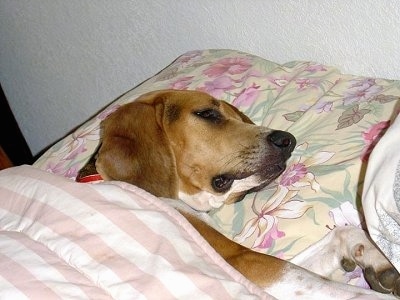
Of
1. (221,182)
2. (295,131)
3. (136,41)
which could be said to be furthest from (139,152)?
(136,41)

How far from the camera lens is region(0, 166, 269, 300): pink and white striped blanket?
4.16 feet

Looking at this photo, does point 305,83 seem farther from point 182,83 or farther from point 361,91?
point 182,83

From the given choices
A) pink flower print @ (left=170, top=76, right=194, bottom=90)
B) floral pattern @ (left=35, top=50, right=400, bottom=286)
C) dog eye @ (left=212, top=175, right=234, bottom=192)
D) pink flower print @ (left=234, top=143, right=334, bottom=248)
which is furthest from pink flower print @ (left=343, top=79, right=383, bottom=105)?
pink flower print @ (left=170, top=76, right=194, bottom=90)

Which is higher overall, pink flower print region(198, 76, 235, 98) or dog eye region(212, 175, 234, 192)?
pink flower print region(198, 76, 235, 98)

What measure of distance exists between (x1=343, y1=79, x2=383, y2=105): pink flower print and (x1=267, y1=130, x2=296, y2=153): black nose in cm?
25

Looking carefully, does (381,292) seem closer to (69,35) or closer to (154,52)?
(154,52)

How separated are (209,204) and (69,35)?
1.51 metres

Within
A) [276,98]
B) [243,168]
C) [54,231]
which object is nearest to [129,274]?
[54,231]

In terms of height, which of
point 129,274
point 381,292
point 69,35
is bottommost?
point 381,292

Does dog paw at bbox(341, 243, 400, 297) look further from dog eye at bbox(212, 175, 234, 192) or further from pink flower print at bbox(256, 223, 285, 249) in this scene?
dog eye at bbox(212, 175, 234, 192)

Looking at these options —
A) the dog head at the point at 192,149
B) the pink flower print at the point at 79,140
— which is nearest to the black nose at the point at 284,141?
the dog head at the point at 192,149

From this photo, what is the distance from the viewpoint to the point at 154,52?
281 centimetres

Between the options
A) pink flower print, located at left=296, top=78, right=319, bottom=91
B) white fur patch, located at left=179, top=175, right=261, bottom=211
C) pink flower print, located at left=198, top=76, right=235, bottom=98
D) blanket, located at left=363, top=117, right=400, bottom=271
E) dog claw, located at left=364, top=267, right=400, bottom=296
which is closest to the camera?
blanket, located at left=363, top=117, right=400, bottom=271

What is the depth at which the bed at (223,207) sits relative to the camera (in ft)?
4.17
